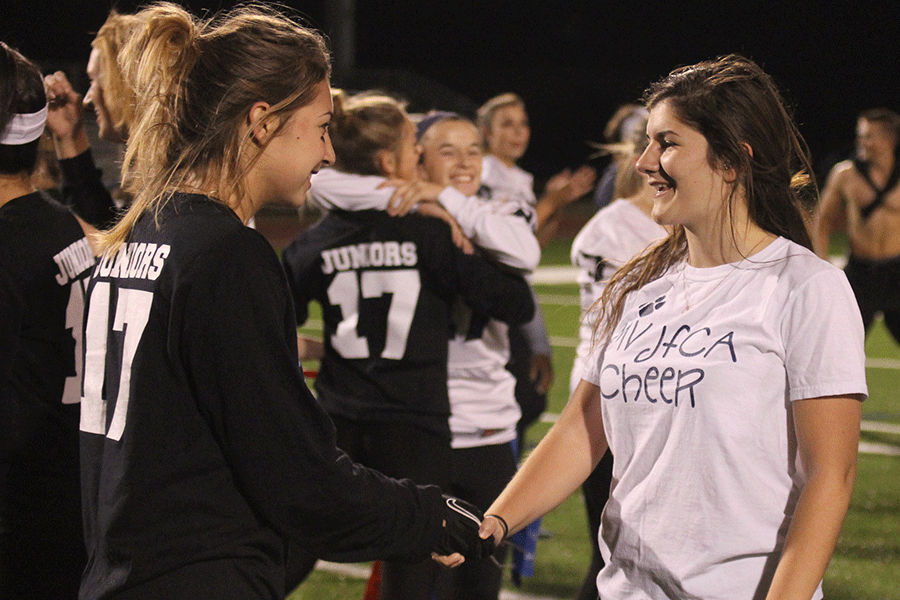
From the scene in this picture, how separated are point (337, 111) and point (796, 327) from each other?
2021 millimetres

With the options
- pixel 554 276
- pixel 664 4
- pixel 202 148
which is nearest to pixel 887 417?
pixel 202 148

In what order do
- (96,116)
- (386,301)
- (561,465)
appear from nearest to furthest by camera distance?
(561,465) < (96,116) < (386,301)

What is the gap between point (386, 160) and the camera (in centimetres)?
349

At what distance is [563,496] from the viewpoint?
7.41 ft

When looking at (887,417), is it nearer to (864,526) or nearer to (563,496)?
(864,526)

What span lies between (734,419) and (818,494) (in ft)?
0.65

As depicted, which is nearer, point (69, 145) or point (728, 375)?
point (728, 375)

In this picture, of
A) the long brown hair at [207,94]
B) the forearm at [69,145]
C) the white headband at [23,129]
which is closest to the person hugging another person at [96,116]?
the forearm at [69,145]

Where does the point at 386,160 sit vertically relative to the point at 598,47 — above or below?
above

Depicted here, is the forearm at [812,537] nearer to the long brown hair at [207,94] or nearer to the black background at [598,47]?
the long brown hair at [207,94]

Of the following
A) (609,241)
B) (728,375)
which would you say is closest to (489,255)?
(609,241)

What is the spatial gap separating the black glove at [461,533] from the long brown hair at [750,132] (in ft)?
2.68

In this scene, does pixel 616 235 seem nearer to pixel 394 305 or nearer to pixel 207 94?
pixel 394 305

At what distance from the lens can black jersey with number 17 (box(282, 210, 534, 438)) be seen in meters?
3.35
